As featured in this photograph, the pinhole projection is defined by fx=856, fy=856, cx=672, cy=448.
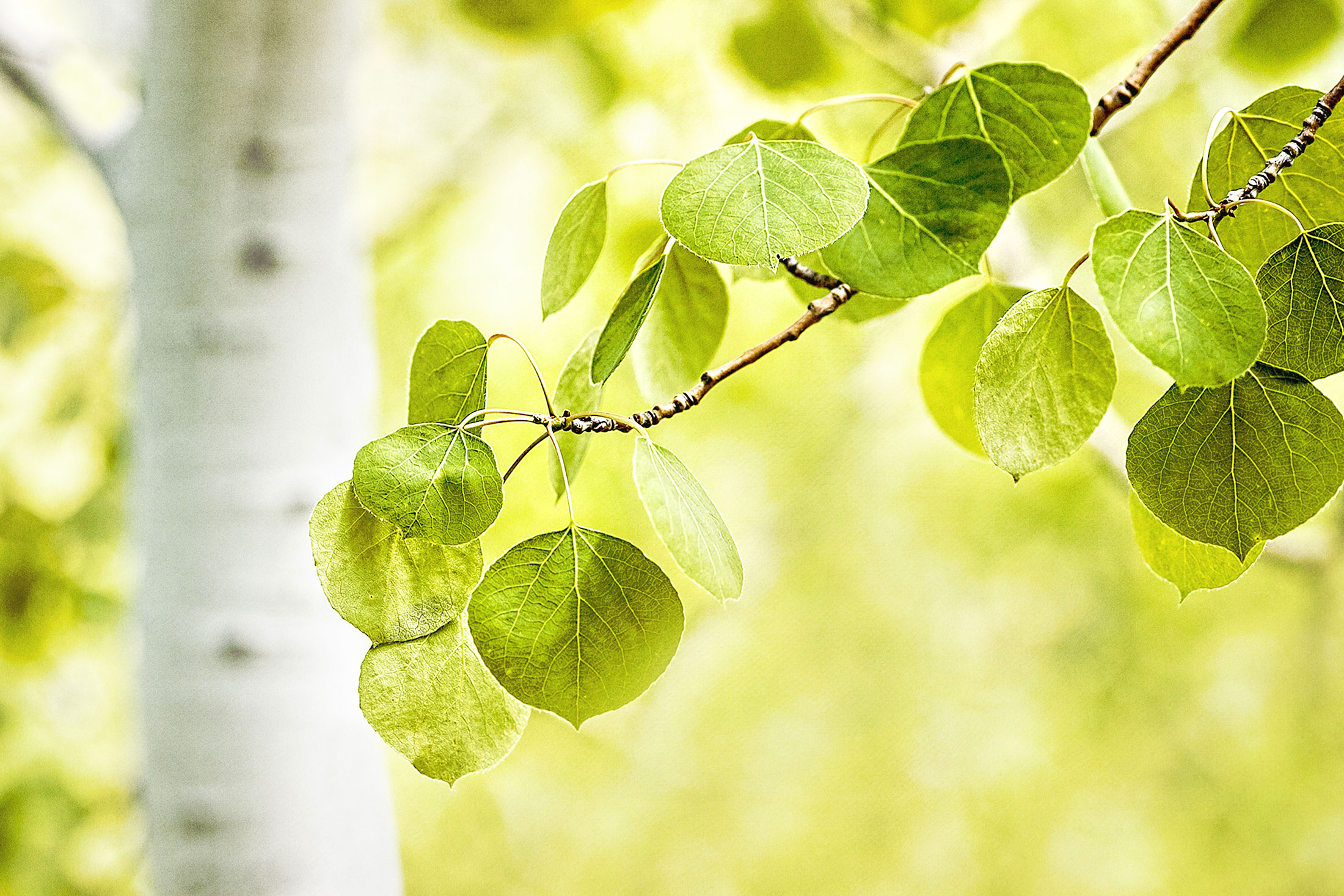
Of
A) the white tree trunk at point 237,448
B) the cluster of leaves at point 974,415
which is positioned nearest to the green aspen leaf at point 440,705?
the cluster of leaves at point 974,415

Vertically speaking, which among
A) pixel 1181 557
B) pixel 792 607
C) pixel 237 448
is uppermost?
pixel 237 448

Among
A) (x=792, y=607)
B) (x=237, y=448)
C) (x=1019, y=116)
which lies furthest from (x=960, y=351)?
(x=792, y=607)

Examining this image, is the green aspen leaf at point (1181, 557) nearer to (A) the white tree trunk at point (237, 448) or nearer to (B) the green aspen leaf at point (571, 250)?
(B) the green aspen leaf at point (571, 250)

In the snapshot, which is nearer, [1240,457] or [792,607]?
[1240,457]

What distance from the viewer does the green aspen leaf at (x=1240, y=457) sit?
11 centimetres

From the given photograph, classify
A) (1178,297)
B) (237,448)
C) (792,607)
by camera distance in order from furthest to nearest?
(792,607), (237,448), (1178,297)

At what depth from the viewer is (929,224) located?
12 centimetres

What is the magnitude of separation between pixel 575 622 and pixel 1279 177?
0.44ft

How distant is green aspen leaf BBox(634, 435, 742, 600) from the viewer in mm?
117

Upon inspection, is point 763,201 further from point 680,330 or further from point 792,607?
point 792,607

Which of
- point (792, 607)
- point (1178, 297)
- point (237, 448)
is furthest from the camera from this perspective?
point (792, 607)

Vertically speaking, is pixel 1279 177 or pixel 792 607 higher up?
pixel 1279 177

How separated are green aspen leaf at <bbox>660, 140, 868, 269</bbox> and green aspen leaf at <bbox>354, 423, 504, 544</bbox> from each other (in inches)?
1.6

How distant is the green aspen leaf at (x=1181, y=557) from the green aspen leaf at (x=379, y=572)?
0.35 feet
